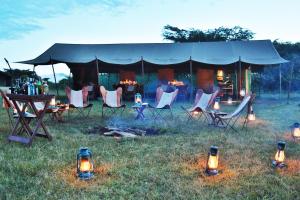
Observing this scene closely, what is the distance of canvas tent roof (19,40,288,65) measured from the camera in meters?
11.9

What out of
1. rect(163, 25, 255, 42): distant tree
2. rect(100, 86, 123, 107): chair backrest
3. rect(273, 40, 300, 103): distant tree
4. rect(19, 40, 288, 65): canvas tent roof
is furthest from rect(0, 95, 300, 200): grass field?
rect(163, 25, 255, 42): distant tree

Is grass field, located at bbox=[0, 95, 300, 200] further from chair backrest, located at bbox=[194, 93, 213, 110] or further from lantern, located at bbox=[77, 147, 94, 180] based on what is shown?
chair backrest, located at bbox=[194, 93, 213, 110]

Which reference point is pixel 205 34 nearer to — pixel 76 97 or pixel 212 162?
pixel 76 97

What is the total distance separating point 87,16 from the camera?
1350 cm

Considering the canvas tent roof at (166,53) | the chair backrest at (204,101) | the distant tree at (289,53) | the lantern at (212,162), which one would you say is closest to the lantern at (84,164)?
the lantern at (212,162)

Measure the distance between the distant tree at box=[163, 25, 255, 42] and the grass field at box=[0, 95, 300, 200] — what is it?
1759cm

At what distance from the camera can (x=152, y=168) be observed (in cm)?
307

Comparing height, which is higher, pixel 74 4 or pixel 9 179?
pixel 74 4

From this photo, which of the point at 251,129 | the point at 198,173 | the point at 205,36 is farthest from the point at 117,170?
the point at 205,36

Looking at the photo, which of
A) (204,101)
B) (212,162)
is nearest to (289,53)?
(204,101)

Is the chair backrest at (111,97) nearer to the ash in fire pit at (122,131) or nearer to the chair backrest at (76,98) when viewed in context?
the chair backrest at (76,98)

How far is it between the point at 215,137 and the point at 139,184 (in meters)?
2.20

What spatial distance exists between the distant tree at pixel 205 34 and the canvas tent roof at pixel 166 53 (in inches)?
347

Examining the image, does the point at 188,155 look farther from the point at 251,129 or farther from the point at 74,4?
the point at 74,4
